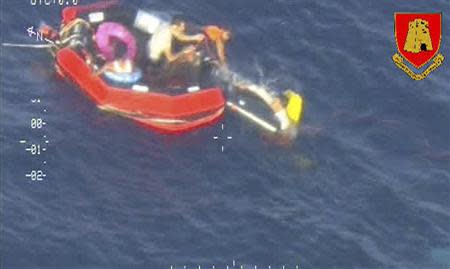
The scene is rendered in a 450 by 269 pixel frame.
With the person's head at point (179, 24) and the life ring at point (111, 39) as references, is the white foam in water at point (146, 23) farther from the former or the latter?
the person's head at point (179, 24)

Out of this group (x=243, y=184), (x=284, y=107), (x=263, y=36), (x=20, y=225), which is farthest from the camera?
(x=263, y=36)

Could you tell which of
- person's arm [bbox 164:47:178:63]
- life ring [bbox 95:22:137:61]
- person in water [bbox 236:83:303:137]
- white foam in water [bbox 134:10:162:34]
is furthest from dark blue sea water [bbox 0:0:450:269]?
person's arm [bbox 164:47:178:63]

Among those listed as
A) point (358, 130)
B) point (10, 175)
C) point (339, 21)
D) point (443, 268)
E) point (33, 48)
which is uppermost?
point (339, 21)

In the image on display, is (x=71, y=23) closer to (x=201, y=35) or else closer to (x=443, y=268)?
(x=201, y=35)

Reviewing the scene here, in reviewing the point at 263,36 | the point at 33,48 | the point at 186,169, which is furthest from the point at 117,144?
the point at 263,36

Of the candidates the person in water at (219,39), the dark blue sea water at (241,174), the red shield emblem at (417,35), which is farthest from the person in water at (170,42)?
the red shield emblem at (417,35)

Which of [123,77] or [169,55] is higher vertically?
[169,55]
